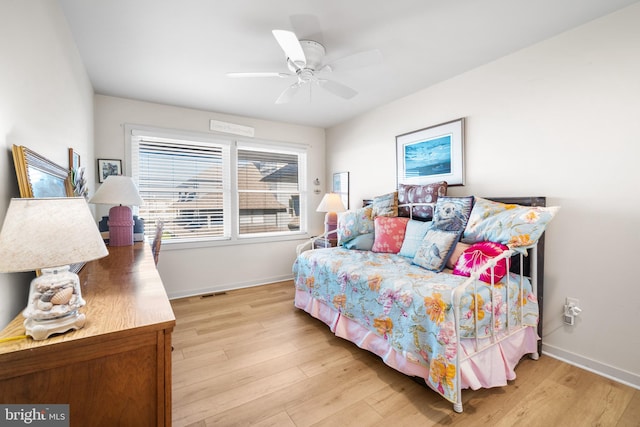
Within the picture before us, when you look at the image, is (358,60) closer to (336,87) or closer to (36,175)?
(336,87)

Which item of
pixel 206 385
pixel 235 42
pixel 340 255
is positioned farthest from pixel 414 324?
pixel 235 42

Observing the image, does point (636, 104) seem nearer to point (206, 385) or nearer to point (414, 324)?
point (414, 324)

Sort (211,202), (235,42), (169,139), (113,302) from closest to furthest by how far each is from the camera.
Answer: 1. (113,302)
2. (235,42)
3. (169,139)
4. (211,202)

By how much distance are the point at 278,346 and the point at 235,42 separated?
2471 millimetres

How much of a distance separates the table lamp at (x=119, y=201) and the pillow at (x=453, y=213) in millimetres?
2456

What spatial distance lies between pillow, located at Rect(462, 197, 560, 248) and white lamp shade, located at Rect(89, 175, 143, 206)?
8.44 feet

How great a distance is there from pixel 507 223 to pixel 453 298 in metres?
0.88

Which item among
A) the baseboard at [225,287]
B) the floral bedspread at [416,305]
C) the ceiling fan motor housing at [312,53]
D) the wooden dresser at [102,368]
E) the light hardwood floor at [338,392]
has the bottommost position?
the light hardwood floor at [338,392]

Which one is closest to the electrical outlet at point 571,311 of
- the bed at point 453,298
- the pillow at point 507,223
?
the bed at point 453,298

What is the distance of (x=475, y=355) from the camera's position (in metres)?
1.68

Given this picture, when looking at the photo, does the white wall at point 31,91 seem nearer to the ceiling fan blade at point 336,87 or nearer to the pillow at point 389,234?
the ceiling fan blade at point 336,87

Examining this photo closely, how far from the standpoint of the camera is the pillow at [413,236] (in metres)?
2.64

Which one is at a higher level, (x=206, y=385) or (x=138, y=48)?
(x=138, y=48)

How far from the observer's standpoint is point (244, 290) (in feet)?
12.6
